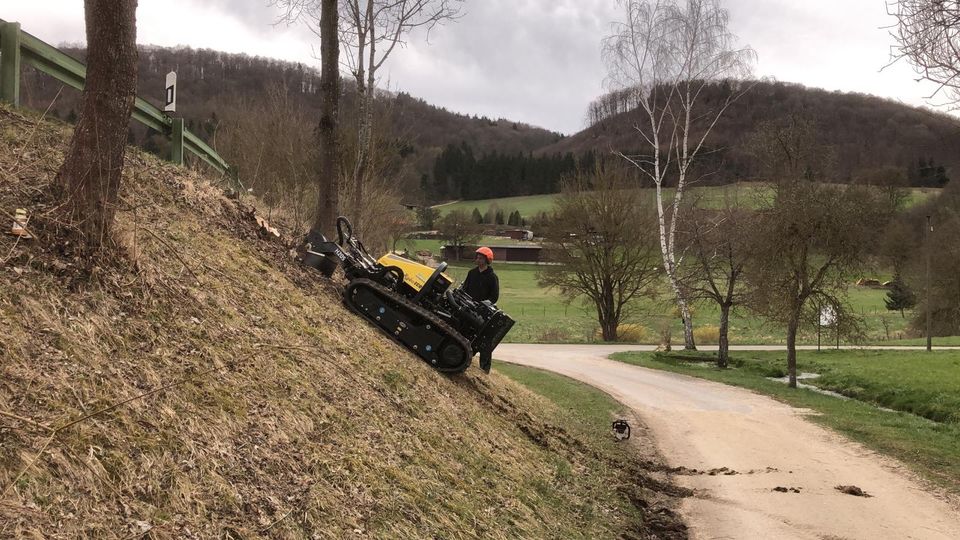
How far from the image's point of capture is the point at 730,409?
15781 mm

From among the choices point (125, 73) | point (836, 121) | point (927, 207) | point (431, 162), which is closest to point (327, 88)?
point (125, 73)

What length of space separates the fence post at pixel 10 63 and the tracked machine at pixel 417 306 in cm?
364

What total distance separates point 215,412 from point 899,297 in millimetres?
64119

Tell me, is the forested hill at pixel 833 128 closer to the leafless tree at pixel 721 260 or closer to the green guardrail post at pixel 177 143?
the leafless tree at pixel 721 260

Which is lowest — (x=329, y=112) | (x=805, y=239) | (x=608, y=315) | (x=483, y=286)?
(x=608, y=315)

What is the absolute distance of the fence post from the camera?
7090 mm

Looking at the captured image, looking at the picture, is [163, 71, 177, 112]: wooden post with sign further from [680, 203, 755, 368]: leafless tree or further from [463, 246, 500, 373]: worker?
[680, 203, 755, 368]: leafless tree

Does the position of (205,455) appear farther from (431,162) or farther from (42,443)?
(431,162)

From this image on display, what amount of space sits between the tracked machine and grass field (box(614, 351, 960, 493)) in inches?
270

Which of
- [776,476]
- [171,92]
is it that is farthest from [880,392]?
[171,92]

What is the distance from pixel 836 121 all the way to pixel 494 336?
2234 inches

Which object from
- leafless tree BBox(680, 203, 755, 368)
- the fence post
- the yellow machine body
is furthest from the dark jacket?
leafless tree BBox(680, 203, 755, 368)

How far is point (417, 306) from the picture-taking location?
8.66m

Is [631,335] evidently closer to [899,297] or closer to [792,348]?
[792,348]
